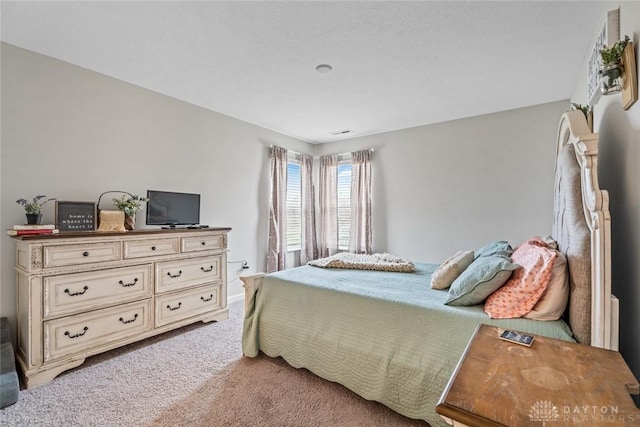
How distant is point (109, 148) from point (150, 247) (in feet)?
3.50

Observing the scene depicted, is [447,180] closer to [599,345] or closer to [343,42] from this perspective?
[343,42]

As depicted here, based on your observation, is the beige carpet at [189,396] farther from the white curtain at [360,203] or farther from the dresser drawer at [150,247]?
the white curtain at [360,203]

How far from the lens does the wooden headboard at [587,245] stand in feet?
3.75

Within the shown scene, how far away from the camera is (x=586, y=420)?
0.68 metres

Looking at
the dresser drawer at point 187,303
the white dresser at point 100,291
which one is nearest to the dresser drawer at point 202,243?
the white dresser at point 100,291

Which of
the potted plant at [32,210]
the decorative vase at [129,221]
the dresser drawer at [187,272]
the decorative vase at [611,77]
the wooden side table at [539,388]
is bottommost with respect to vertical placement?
the dresser drawer at [187,272]

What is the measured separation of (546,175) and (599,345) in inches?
111

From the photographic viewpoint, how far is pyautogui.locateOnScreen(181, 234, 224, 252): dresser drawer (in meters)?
2.95

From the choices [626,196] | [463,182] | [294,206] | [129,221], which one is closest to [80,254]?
[129,221]

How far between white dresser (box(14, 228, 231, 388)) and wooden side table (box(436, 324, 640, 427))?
2.60m

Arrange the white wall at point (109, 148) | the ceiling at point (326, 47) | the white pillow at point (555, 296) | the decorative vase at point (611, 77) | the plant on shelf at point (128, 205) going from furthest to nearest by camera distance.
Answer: the plant on shelf at point (128, 205), the white wall at point (109, 148), the ceiling at point (326, 47), the white pillow at point (555, 296), the decorative vase at point (611, 77)

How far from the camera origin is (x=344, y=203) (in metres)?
5.00

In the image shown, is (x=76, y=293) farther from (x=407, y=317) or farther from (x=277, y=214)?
(x=277, y=214)

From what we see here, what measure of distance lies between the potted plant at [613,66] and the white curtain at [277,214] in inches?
144
